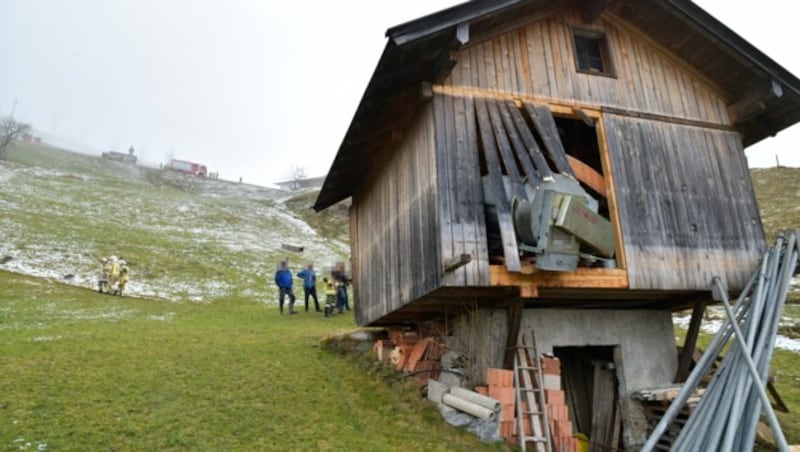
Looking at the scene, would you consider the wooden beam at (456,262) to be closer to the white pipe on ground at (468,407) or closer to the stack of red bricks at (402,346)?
the white pipe on ground at (468,407)

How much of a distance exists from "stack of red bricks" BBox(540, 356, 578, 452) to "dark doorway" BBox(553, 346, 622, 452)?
1.55 meters

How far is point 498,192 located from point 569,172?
3.80ft

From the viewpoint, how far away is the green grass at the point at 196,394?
715cm

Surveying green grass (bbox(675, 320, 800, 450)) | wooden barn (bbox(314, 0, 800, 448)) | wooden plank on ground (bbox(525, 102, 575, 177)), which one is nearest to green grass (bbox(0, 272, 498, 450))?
wooden barn (bbox(314, 0, 800, 448))

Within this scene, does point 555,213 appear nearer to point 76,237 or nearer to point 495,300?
point 495,300

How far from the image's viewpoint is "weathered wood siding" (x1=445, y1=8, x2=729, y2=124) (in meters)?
8.91

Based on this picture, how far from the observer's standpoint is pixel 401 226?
31.4ft

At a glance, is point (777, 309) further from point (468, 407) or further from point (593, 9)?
point (593, 9)

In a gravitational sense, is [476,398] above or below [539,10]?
below

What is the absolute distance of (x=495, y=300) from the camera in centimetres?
852

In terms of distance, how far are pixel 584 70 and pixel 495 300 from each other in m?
4.85

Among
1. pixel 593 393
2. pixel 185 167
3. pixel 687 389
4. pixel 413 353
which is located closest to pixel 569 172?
pixel 687 389

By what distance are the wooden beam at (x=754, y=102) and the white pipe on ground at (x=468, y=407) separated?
26.0 ft

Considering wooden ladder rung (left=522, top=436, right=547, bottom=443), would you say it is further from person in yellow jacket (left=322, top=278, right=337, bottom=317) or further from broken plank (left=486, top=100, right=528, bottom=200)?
person in yellow jacket (left=322, top=278, right=337, bottom=317)
